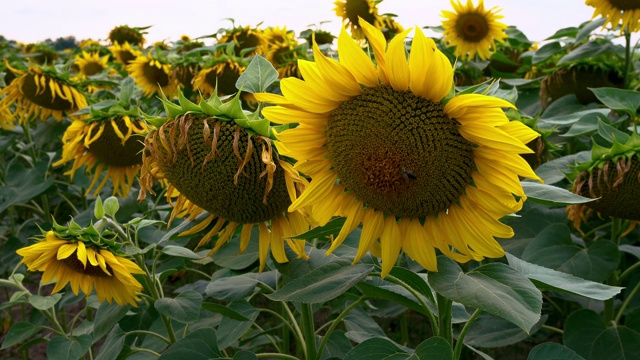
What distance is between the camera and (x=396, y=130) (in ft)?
3.05

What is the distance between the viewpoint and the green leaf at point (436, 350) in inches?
38.3

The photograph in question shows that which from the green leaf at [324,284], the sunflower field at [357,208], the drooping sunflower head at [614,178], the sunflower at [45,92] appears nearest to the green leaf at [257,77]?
the sunflower field at [357,208]

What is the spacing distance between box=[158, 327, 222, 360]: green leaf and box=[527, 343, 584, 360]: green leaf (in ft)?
2.15

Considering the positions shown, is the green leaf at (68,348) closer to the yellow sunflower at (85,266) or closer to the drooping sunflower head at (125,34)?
the yellow sunflower at (85,266)

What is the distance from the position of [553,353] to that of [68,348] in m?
1.29

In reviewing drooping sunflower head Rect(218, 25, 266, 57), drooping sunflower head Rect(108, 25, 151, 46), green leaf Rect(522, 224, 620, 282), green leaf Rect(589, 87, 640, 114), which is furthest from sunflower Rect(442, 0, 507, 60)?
drooping sunflower head Rect(108, 25, 151, 46)

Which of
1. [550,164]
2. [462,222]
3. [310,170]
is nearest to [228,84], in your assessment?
[550,164]

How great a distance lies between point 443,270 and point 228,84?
184 centimetres

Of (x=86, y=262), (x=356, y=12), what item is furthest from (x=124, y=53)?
(x=86, y=262)

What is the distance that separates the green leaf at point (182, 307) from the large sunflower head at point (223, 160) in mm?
337

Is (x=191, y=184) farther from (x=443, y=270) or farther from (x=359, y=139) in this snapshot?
(x=443, y=270)

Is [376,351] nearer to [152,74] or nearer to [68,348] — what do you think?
[68,348]

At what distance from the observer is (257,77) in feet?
4.04

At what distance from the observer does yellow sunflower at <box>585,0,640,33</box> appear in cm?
249
